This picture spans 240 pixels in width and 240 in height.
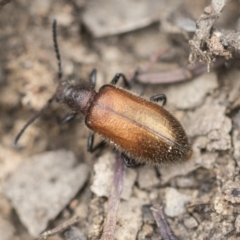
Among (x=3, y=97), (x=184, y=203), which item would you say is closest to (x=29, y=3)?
(x=3, y=97)

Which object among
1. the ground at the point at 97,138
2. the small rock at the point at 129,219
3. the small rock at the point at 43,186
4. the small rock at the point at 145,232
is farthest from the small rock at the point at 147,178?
the small rock at the point at 43,186

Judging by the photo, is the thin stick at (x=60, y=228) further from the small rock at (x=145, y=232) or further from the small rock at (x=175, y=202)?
the small rock at (x=175, y=202)

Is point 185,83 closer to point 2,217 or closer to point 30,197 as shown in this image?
point 30,197

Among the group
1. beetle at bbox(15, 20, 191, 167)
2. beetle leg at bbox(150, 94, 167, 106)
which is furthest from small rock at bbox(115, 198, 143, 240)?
beetle leg at bbox(150, 94, 167, 106)

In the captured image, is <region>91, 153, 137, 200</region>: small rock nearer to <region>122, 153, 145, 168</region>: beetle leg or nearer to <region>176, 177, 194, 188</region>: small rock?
<region>122, 153, 145, 168</region>: beetle leg

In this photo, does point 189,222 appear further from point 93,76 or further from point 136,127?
point 93,76

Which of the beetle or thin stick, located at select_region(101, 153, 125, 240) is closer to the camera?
thin stick, located at select_region(101, 153, 125, 240)
